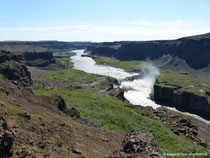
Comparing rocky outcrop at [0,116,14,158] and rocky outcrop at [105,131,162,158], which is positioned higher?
rocky outcrop at [0,116,14,158]

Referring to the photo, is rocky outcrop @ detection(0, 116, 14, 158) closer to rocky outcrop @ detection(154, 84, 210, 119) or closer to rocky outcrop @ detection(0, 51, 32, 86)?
rocky outcrop @ detection(0, 51, 32, 86)

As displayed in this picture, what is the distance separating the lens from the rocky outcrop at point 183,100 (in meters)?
108

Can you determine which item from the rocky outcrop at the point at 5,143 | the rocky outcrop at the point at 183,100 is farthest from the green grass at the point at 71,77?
the rocky outcrop at the point at 5,143

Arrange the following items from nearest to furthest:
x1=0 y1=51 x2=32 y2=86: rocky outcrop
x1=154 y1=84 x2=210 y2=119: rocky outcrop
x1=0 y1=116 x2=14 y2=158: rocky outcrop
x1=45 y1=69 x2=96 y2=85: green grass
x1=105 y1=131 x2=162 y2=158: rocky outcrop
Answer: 1. x1=0 y1=116 x2=14 y2=158: rocky outcrop
2. x1=105 y1=131 x2=162 y2=158: rocky outcrop
3. x1=0 y1=51 x2=32 y2=86: rocky outcrop
4. x1=154 y1=84 x2=210 y2=119: rocky outcrop
5. x1=45 y1=69 x2=96 y2=85: green grass

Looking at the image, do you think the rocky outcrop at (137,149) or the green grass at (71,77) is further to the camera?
the green grass at (71,77)

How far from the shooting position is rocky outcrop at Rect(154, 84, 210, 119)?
108m

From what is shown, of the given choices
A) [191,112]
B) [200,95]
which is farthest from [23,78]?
[200,95]

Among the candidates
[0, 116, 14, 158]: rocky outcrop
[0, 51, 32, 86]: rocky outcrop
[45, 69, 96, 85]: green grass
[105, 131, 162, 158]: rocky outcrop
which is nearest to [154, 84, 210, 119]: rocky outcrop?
[45, 69, 96, 85]: green grass

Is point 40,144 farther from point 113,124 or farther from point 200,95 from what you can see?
point 200,95

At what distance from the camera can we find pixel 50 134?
19.4 meters

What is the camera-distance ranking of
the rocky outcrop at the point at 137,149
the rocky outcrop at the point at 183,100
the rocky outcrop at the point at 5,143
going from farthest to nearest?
the rocky outcrop at the point at 183,100
the rocky outcrop at the point at 137,149
the rocky outcrop at the point at 5,143

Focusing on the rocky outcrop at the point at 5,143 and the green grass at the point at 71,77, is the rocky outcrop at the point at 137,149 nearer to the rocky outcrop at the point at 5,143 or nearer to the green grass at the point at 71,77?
the rocky outcrop at the point at 5,143

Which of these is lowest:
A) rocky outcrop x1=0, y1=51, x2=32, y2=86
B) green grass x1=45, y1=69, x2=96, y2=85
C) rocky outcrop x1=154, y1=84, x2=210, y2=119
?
rocky outcrop x1=154, y1=84, x2=210, y2=119

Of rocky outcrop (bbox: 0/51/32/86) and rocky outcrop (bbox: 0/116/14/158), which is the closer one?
rocky outcrop (bbox: 0/116/14/158)
